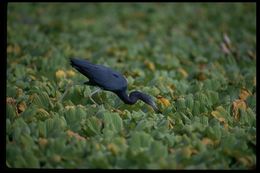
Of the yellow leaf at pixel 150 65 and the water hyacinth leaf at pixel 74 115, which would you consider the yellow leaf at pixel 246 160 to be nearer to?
the water hyacinth leaf at pixel 74 115

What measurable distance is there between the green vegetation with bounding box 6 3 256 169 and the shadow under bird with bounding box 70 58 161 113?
0.14m

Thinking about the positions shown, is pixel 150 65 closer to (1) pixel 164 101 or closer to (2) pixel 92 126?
(1) pixel 164 101

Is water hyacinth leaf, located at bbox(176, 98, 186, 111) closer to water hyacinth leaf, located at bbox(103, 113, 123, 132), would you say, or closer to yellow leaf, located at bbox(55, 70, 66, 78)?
water hyacinth leaf, located at bbox(103, 113, 123, 132)

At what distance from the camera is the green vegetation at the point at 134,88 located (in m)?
4.19

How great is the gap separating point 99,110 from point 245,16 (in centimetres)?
715

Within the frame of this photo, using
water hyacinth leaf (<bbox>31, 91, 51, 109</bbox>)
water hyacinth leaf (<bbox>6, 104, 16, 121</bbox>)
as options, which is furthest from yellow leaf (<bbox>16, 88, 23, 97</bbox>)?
water hyacinth leaf (<bbox>6, 104, 16, 121</bbox>)

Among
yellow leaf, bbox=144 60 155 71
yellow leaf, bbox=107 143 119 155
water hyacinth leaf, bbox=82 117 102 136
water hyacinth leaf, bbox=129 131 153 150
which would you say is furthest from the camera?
yellow leaf, bbox=144 60 155 71

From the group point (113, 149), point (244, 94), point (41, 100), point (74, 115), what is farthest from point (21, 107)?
point (244, 94)

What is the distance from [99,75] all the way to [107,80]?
87mm

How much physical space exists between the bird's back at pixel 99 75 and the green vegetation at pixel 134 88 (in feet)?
0.67

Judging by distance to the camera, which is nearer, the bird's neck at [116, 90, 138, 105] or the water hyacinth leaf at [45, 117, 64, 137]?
the water hyacinth leaf at [45, 117, 64, 137]

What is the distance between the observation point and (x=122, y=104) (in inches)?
217

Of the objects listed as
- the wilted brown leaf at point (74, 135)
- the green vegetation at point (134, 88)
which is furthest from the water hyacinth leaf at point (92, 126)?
the wilted brown leaf at point (74, 135)

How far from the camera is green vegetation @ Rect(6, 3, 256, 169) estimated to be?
4.19 m
